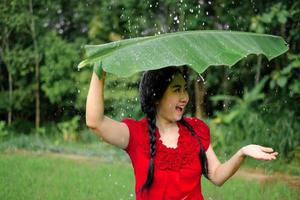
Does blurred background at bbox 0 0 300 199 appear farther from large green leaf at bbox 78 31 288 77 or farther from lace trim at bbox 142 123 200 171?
large green leaf at bbox 78 31 288 77

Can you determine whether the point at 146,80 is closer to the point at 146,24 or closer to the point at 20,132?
the point at 146,24

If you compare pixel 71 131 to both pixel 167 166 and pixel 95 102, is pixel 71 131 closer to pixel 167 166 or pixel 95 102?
pixel 167 166

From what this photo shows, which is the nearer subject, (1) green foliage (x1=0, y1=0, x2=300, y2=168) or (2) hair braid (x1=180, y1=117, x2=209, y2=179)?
(2) hair braid (x1=180, y1=117, x2=209, y2=179)

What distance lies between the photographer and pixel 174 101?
→ 2.40m

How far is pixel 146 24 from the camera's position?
8.66 metres

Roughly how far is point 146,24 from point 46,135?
2052 mm

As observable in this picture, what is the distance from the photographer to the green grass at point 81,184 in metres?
4.70

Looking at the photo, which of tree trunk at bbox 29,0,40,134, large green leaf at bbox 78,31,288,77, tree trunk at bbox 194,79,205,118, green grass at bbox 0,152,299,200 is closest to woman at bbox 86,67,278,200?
large green leaf at bbox 78,31,288,77

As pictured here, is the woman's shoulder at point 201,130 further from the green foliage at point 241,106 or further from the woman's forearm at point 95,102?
the green foliage at point 241,106

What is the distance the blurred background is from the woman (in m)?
2.31

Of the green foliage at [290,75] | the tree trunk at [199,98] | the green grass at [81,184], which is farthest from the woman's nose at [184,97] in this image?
the tree trunk at [199,98]

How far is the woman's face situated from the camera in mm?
2395

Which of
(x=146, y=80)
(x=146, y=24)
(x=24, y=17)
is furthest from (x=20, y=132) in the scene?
(x=146, y=80)

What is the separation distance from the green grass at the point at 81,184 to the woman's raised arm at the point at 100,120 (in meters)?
2.36
